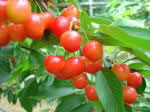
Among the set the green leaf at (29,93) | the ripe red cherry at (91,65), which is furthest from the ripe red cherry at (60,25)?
the green leaf at (29,93)

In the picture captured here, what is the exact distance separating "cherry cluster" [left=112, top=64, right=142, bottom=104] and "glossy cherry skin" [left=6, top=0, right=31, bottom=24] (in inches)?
13.4

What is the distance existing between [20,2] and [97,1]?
382 inches

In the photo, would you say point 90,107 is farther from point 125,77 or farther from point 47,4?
point 47,4

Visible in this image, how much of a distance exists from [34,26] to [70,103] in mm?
591

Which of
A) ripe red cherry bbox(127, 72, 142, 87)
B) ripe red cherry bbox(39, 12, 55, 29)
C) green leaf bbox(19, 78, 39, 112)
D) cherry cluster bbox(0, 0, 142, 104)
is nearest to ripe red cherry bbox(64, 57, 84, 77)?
cherry cluster bbox(0, 0, 142, 104)

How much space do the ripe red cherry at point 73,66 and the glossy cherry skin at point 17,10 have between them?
0.17 metres

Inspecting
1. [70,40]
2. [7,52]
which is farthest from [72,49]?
[7,52]

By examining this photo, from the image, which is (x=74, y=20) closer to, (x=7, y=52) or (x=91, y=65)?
(x=91, y=65)

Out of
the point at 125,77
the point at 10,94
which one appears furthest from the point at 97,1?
the point at 125,77

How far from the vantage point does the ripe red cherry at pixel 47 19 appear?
68cm

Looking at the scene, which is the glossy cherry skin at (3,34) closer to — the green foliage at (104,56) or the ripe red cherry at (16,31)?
the ripe red cherry at (16,31)

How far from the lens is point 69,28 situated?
0.71 metres

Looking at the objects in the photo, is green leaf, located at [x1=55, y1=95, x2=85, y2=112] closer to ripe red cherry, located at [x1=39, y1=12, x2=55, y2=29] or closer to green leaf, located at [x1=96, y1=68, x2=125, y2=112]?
green leaf, located at [x1=96, y1=68, x2=125, y2=112]

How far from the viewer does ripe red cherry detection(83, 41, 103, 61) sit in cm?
67
